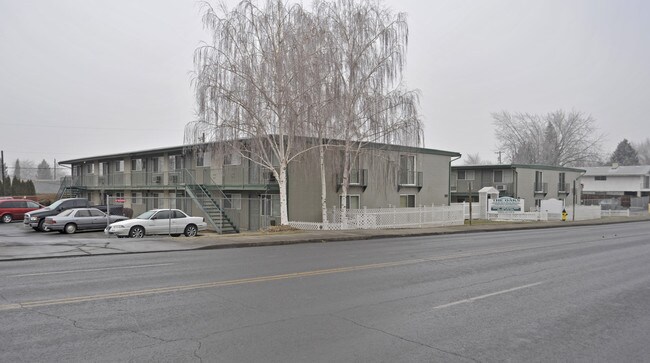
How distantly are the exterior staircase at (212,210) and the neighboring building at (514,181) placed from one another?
2565 cm

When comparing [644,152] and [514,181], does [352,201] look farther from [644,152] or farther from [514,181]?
[644,152]

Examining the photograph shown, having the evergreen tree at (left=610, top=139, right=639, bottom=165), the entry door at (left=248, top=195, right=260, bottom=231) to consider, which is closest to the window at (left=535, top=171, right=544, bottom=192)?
the entry door at (left=248, top=195, right=260, bottom=231)

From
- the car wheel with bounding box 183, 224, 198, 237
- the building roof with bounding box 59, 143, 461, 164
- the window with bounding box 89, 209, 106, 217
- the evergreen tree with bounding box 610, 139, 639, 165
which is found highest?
A: the evergreen tree with bounding box 610, 139, 639, 165

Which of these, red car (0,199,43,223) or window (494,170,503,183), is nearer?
red car (0,199,43,223)

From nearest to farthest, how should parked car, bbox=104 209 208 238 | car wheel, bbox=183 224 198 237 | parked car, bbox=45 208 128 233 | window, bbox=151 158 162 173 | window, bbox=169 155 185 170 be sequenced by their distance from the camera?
parked car, bbox=104 209 208 238 → car wheel, bbox=183 224 198 237 → parked car, bbox=45 208 128 233 → window, bbox=169 155 185 170 → window, bbox=151 158 162 173

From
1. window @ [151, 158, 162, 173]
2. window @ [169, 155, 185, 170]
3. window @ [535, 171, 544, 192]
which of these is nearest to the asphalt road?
window @ [169, 155, 185, 170]

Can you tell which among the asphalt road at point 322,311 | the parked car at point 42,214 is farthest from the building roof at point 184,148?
the asphalt road at point 322,311

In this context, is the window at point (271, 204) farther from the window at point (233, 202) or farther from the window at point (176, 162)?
the window at point (176, 162)

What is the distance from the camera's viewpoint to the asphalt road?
540 centimetres

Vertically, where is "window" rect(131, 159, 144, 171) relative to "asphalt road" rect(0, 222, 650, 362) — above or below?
above

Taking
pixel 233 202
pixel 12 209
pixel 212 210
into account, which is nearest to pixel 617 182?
pixel 233 202

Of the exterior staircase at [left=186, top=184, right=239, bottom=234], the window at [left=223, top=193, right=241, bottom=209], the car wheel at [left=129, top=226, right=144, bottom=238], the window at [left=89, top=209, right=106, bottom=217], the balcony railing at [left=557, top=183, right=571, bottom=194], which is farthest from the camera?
the balcony railing at [left=557, top=183, right=571, bottom=194]

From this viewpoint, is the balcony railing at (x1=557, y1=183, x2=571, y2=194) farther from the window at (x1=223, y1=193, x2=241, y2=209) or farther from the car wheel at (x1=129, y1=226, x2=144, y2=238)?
the car wheel at (x1=129, y1=226, x2=144, y2=238)

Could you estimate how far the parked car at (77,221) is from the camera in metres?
24.2
